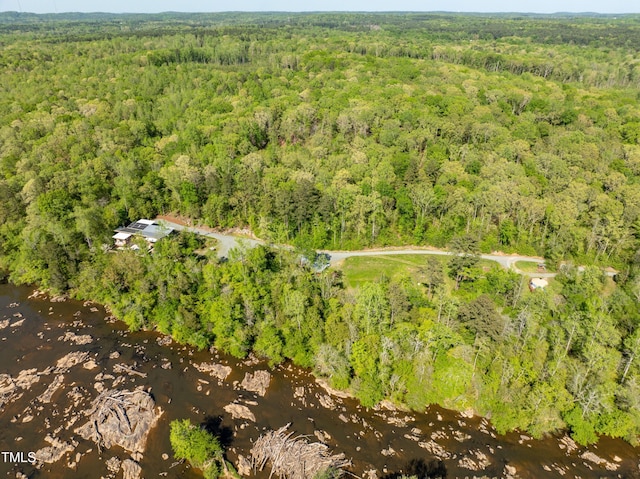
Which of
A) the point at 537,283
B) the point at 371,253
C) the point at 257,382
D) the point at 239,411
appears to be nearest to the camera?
the point at 239,411

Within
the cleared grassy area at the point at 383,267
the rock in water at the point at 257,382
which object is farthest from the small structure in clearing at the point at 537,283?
the rock in water at the point at 257,382

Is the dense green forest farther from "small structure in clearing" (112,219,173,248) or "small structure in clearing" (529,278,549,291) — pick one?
"small structure in clearing" (529,278,549,291)

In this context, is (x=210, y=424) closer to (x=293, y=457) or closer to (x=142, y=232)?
(x=293, y=457)

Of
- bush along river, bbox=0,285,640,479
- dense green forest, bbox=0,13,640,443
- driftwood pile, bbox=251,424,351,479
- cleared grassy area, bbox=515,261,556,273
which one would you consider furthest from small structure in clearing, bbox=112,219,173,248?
cleared grassy area, bbox=515,261,556,273

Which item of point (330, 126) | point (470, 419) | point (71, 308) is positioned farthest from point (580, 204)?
point (71, 308)

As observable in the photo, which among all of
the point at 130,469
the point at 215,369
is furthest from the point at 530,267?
the point at 130,469

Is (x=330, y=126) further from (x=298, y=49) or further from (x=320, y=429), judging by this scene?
(x=298, y=49)
